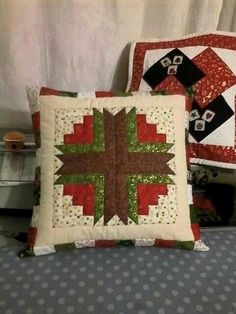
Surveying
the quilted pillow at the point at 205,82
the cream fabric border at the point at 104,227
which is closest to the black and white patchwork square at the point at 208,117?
the quilted pillow at the point at 205,82

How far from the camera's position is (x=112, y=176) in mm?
783

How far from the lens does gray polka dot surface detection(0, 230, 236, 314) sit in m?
0.70

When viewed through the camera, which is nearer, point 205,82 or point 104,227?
point 104,227

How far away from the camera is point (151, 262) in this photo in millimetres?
797

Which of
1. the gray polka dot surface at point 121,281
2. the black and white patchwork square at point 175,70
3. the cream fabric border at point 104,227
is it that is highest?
the black and white patchwork square at point 175,70

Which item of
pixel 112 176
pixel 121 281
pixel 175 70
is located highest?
pixel 175 70

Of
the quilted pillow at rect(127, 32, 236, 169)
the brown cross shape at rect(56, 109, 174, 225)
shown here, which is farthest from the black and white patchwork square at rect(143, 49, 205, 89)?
the brown cross shape at rect(56, 109, 174, 225)

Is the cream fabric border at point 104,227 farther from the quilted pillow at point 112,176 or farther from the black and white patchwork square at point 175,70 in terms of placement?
the black and white patchwork square at point 175,70

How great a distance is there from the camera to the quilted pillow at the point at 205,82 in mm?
924

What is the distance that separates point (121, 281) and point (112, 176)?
244mm

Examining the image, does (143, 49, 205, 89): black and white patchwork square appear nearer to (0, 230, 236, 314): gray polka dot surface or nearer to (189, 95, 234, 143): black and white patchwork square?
(189, 95, 234, 143): black and white patchwork square

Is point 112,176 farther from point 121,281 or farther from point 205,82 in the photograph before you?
point 205,82

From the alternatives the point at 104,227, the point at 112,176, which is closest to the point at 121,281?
the point at 104,227

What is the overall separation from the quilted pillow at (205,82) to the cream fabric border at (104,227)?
0.13 meters
